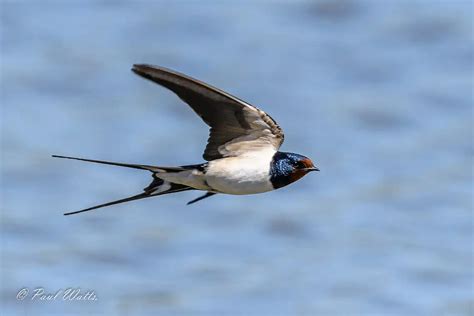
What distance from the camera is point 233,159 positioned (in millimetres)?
4035

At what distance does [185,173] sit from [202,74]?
314 inches

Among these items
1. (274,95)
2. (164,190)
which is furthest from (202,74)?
(164,190)

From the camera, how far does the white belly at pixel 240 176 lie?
12.9 feet

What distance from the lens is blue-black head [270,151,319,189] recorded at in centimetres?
396

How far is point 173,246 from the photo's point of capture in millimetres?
10133

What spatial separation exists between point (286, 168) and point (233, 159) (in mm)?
146
